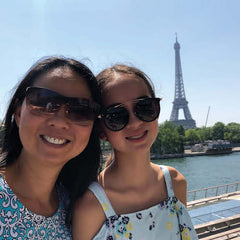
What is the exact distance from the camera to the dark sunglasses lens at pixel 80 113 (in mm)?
1182

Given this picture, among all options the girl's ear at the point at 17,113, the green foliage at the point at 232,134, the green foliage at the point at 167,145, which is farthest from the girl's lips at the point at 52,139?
the green foliage at the point at 232,134

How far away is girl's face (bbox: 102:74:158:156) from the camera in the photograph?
1.30m

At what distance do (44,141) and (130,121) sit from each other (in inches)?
19.0

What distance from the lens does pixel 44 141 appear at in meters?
1.11

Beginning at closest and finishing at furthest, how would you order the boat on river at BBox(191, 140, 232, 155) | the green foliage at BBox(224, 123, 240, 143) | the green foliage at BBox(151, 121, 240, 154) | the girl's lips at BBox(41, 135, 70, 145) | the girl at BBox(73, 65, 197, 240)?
the girl's lips at BBox(41, 135, 70, 145)
the girl at BBox(73, 65, 197, 240)
the green foliage at BBox(151, 121, 240, 154)
the boat on river at BBox(191, 140, 232, 155)
the green foliage at BBox(224, 123, 240, 143)

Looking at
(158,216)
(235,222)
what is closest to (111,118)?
(158,216)

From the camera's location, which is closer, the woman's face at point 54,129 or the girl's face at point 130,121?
the woman's face at point 54,129

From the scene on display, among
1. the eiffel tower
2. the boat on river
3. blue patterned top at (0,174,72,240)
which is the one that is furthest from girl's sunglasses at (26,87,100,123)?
the eiffel tower

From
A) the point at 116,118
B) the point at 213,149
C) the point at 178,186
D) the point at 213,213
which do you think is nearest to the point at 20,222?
the point at 116,118

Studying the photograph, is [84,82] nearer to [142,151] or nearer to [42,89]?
[42,89]

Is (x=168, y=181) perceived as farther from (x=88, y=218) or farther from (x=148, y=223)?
(x=88, y=218)

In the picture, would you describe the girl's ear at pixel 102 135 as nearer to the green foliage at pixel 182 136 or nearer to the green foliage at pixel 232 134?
the green foliage at pixel 182 136

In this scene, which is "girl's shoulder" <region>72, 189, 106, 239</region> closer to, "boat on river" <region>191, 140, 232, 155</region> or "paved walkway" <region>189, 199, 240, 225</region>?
"paved walkway" <region>189, 199, 240, 225</region>

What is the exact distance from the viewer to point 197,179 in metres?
20.5
